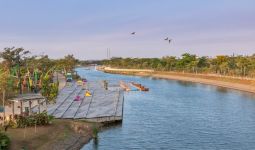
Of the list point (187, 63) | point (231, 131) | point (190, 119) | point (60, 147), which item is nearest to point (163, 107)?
point (190, 119)

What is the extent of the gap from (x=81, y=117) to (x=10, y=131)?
14.6m

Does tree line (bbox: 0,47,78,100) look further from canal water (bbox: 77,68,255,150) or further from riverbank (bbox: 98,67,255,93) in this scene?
riverbank (bbox: 98,67,255,93)

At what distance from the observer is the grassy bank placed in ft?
108

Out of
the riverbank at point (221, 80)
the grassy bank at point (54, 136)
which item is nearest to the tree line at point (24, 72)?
the grassy bank at point (54, 136)

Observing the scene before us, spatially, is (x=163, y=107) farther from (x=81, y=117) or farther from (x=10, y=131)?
(x=10, y=131)

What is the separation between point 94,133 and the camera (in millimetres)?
41156

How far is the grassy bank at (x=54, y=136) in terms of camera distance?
108 ft

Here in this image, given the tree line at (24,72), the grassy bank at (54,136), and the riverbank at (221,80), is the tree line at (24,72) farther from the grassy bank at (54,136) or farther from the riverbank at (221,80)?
the riverbank at (221,80)

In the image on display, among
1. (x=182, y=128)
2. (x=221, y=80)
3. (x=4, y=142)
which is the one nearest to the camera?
(x=4, y=142)

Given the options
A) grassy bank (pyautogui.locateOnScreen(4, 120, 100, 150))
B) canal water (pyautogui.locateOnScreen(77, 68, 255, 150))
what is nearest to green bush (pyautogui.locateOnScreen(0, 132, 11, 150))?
grassy bank (pyautogui.locateOnScreen(4, 120, 100, 150))

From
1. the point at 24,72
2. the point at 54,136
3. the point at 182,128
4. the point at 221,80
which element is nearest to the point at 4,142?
the point at 54,136

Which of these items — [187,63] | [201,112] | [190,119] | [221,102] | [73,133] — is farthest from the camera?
[187,63]

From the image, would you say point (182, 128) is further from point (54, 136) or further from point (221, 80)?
point (221, 80)

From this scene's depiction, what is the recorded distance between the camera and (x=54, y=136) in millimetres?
36469
